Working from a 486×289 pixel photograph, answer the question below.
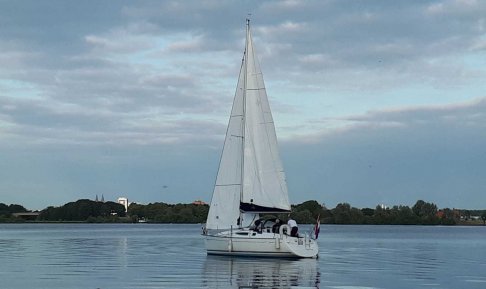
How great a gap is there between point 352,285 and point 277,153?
1777 centimetres

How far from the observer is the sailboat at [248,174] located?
48.6 meters

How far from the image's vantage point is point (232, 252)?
47406 millimetres

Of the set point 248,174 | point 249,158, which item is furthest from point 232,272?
point 249,158

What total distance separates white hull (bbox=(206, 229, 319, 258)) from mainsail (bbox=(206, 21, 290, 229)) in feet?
5.79

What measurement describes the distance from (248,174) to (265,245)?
516 centimetres

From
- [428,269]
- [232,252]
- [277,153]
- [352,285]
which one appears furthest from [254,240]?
[352,285]

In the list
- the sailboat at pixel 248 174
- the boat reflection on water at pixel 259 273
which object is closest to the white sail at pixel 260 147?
the sailboat at pixel 248 174

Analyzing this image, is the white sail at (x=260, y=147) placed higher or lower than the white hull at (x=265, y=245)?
higher

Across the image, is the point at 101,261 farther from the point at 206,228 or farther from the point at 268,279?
the point at 268,279

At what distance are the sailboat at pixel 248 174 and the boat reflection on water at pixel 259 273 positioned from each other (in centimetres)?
171

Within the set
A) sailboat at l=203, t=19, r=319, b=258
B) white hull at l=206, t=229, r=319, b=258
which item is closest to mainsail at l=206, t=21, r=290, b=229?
sailboat at l=203, t=19, r=319, b=258

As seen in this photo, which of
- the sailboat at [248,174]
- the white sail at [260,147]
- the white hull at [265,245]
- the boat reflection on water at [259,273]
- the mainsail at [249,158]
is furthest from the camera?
the white sail at [260,147]

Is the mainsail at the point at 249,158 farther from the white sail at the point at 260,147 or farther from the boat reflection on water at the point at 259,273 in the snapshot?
the boat reflection on water at the point at 259,273

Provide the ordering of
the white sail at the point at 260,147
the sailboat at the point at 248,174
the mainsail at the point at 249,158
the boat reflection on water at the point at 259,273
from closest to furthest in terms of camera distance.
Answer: the boat reflection on water at the point at 259,273 → the sailboat at the point at 248,174 → the mainsail at the point at 249,158 → the white sail at the point at 260,147
